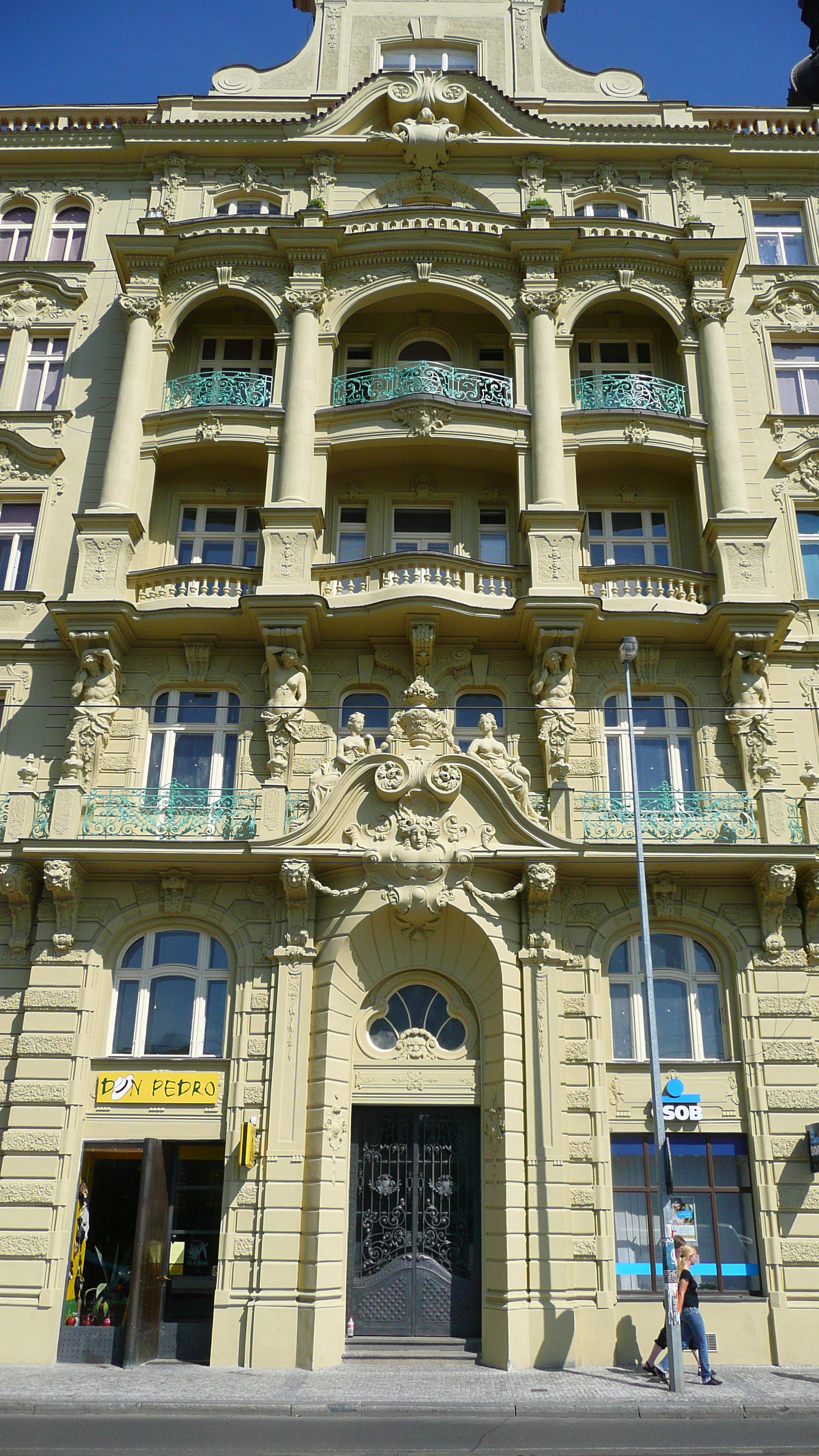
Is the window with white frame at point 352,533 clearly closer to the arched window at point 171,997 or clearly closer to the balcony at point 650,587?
the balcony at point 650,587

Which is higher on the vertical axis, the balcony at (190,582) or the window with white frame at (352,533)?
the window with white frame at (352,533)

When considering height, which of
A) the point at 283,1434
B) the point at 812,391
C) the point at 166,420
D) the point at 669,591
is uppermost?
the point at 812,391

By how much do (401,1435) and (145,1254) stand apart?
6.40 metres

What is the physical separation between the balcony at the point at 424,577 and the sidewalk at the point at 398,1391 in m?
13.4

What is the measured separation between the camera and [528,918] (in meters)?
20.2

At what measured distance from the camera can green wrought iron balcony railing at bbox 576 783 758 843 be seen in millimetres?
20719

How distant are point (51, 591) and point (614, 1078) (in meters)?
14.9

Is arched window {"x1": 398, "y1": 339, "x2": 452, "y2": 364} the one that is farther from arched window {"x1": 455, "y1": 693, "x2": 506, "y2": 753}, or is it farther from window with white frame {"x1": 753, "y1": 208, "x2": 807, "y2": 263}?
arched window {"x1": 455, "y1": 693, "x2": 506, "y2": 753}

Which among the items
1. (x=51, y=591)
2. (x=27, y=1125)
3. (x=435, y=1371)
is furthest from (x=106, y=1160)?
(x=51, y=591)

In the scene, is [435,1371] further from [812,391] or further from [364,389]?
[812,391]

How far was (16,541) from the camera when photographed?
2508cm

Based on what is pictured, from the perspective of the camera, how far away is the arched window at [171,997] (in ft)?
66.3

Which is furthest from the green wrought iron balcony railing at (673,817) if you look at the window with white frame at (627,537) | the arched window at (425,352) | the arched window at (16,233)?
the arched window at (16,233)

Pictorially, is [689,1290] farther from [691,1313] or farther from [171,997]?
[171,997]
